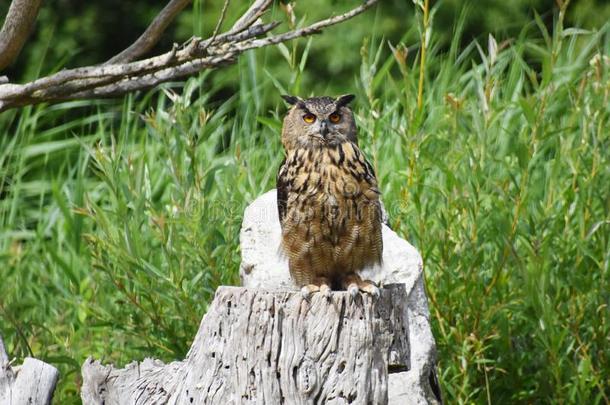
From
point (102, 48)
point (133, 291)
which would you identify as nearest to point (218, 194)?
point (133, 291)

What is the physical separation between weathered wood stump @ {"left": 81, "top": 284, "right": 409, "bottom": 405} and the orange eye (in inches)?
45.4

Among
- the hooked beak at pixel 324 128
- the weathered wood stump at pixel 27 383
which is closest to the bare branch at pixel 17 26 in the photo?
the weathered wood stump at pixel 27 383

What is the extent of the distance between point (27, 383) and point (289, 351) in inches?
31.6

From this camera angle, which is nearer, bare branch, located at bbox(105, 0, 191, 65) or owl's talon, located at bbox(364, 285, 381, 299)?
owl's talon, located at bbox(364, 285, 381, 299)

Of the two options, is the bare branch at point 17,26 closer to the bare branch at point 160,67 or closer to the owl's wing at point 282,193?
the bare branch at point 160,67

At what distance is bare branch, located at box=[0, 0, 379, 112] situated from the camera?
3.08 metres

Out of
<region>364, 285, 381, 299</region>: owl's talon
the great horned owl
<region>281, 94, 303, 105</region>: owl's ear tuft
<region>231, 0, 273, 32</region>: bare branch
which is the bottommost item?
<region>364, 285, 381, 299</region>: owl's talon

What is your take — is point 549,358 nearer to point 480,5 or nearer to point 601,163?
point 601,163

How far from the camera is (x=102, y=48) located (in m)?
9.41

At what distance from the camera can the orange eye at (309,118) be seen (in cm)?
408

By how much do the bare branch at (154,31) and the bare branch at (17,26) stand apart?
26 centimetres

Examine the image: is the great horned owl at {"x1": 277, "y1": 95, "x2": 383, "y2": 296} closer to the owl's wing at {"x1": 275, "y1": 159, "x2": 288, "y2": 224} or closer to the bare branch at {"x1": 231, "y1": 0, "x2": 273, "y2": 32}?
the owl's wing at {"x1": 275, "y1": 159, "x2": 288, "y2": 224}

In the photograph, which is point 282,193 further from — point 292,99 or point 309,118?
point 292,99

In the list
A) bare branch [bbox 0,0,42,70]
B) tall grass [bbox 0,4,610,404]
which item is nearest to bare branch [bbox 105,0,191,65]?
bare branch [bbox 0,0,42,70]
